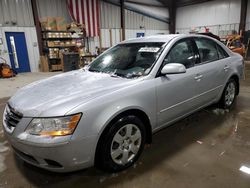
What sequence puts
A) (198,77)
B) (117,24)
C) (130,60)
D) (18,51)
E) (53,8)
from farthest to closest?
(117,24) < (53,8) < (18,51) < (198,77) < (130,60)

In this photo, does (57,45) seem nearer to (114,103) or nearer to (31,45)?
(31,45)

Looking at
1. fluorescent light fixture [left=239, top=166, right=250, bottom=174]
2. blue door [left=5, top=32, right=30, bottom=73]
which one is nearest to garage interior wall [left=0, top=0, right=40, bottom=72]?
blue door [left=5, top=32, right=30, bottom=73]

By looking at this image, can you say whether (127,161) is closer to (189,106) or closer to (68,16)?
(189,106)

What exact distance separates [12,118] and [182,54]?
1.97 meters

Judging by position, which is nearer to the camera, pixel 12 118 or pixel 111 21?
pixel 12 118

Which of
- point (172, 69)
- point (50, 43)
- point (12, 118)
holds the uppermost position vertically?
point (50, 43)

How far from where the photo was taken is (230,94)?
11.0 ft

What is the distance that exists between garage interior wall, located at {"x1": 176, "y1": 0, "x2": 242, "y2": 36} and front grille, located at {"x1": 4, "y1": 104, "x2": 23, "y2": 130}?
1395cm

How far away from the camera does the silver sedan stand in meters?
1.55

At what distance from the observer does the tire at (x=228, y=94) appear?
10.5ft

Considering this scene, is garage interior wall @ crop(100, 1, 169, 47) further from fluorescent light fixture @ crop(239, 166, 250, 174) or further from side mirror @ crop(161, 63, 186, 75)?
fluorescent light fixture @ crop(239, 166, 250, 174)

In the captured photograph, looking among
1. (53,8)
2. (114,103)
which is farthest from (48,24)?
(114,103)

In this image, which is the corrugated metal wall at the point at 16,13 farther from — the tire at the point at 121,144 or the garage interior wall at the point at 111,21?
the tire at the point at 121,144

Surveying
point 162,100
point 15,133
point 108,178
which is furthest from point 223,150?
point 15,133
